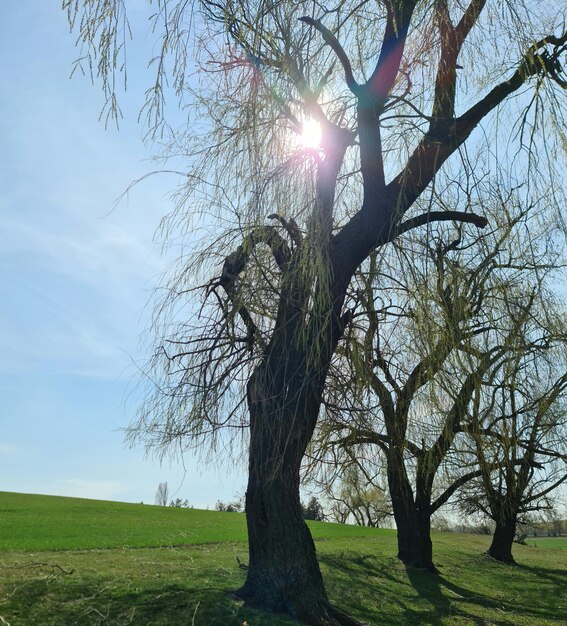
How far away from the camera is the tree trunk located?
210 inches

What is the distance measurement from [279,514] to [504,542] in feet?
44.6

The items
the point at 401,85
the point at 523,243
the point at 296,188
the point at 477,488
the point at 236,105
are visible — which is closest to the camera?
the point at 523,243

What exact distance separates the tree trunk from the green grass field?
0.30 m

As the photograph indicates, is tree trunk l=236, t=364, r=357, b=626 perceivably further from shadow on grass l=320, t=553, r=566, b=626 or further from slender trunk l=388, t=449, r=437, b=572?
slender trunk l=388, t=449, r=437, b=572

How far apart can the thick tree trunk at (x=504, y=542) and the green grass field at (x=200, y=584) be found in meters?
0.36

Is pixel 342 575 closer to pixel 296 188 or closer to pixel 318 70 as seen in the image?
pixel 296 188

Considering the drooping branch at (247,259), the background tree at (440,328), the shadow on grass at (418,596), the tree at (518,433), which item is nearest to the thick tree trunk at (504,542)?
the tree at (518,433)

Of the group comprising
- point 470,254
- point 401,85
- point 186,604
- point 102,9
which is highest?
point 401,85

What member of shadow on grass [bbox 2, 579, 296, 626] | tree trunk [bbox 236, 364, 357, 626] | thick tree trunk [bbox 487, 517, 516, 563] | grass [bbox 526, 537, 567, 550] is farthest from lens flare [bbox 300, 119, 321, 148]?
grass [bbox 526, 537, 567, 550]

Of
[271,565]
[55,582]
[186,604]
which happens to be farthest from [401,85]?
[55,582]

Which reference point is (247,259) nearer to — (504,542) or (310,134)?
(310,134)

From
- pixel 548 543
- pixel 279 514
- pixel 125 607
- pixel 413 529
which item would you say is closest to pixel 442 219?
pixel 279 514

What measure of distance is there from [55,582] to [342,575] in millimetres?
5035

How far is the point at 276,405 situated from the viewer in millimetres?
5441
